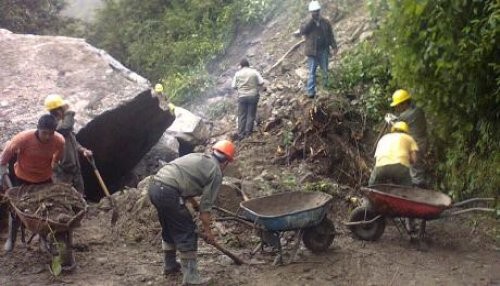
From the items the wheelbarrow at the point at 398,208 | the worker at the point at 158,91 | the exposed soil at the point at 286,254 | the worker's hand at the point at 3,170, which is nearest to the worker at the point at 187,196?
the exposed soil at the point at 286,254

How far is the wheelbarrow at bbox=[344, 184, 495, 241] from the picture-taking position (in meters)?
7.17

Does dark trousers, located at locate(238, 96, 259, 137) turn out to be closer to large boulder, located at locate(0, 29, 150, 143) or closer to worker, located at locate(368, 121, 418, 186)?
large boulder, located at locate(0, 29, 150, 143)

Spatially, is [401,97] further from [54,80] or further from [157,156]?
[157,156]

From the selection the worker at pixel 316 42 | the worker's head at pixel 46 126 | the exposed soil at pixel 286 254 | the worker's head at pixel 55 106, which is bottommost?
the exposed soil at pixel 286 254

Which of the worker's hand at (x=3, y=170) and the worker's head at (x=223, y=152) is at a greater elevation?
the worker's head at (x=223, y=152)

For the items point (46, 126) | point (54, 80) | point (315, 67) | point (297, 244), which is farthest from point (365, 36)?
point (46, 126)

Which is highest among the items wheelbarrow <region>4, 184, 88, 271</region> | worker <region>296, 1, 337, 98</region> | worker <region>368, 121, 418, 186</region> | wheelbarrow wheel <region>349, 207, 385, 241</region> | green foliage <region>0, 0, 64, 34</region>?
green foliage <region>0, 0, 64, 34</region>

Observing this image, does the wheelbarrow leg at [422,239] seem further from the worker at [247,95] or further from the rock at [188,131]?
the rock at [188,131]

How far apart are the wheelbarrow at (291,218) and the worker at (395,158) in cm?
107

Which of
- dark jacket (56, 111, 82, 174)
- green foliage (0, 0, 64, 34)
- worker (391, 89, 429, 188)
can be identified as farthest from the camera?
green foliage (0, 0, 64, 34)

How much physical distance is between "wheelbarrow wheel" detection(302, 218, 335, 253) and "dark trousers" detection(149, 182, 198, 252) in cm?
160

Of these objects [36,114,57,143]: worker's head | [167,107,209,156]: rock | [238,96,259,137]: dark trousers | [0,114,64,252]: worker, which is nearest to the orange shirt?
[0,114,64,252]: worker

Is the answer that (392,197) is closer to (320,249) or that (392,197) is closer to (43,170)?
(320,249)

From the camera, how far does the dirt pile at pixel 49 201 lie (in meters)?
6.81
